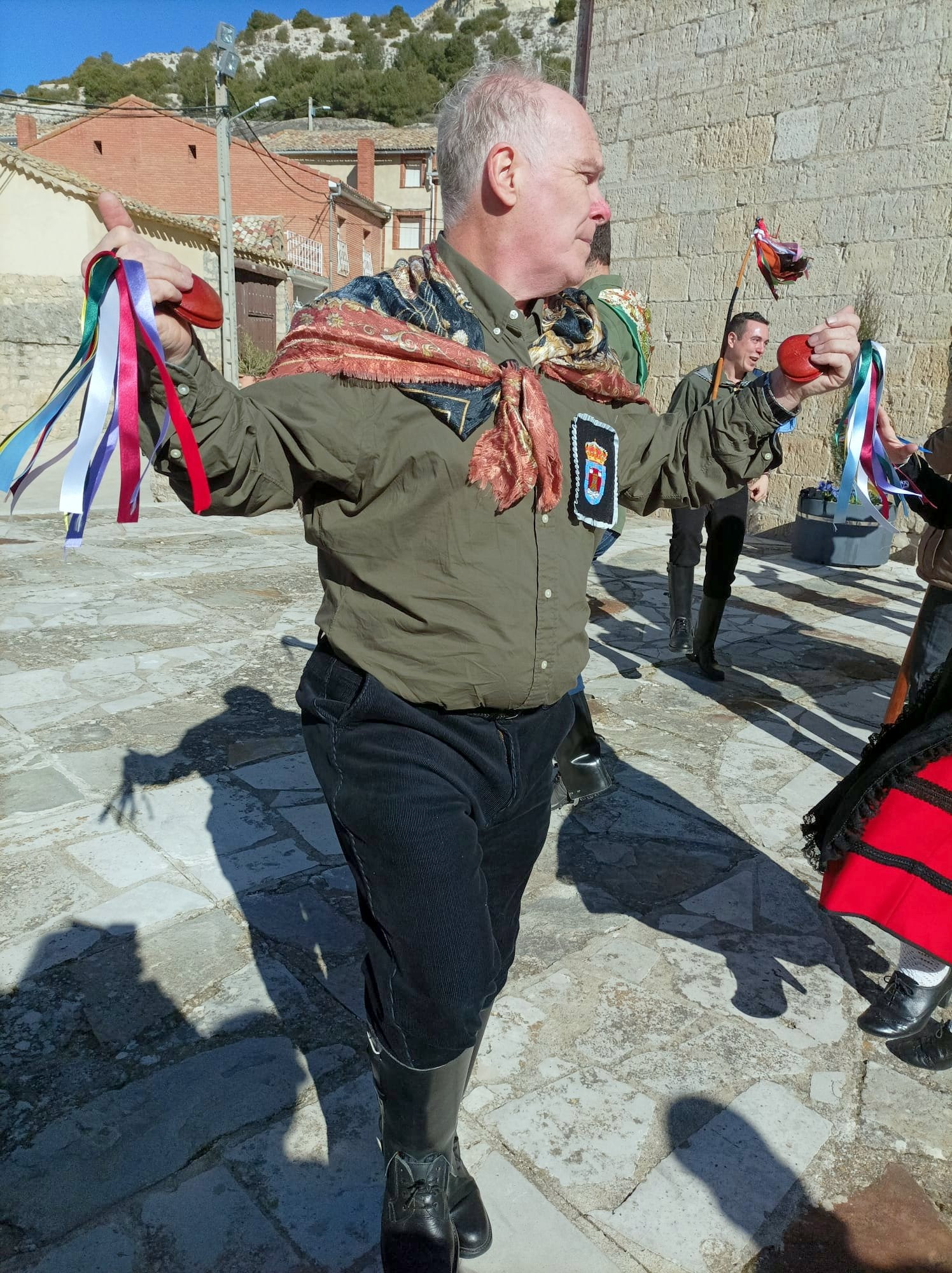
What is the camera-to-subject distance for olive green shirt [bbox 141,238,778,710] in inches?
52.4

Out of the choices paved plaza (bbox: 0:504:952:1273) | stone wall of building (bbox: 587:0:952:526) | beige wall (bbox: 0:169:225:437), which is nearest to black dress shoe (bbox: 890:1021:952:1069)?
paved plaza (bbox: 0:504:952:1273)

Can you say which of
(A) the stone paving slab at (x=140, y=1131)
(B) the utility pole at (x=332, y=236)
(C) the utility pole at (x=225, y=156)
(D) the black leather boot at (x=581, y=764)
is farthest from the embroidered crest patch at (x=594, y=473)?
(B) the utility pole at (x=332, y=236)

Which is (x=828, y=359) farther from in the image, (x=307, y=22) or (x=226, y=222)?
(x=307, y=22)

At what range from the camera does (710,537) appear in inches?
207

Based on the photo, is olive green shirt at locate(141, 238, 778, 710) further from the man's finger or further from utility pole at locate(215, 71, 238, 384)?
utility pole at locate(215, 71, 238, 384)

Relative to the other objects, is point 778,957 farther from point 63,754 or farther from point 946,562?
point 63,754

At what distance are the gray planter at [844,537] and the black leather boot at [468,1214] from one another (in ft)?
26.8

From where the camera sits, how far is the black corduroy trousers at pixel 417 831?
4.75ft

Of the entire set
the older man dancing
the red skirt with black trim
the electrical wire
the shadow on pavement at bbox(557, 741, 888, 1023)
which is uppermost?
the electrical wire

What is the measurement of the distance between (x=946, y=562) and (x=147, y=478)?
10.4 m

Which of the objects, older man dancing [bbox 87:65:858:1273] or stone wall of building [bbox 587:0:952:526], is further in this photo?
stone wall of building [bbox 587:0:952:526]

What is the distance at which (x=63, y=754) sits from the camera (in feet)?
12.5

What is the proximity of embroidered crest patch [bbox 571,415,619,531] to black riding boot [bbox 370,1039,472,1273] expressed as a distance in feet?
3.08

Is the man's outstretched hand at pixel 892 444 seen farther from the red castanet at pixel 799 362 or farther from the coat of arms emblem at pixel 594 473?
the coat of arms emblem at pixel 594 473
